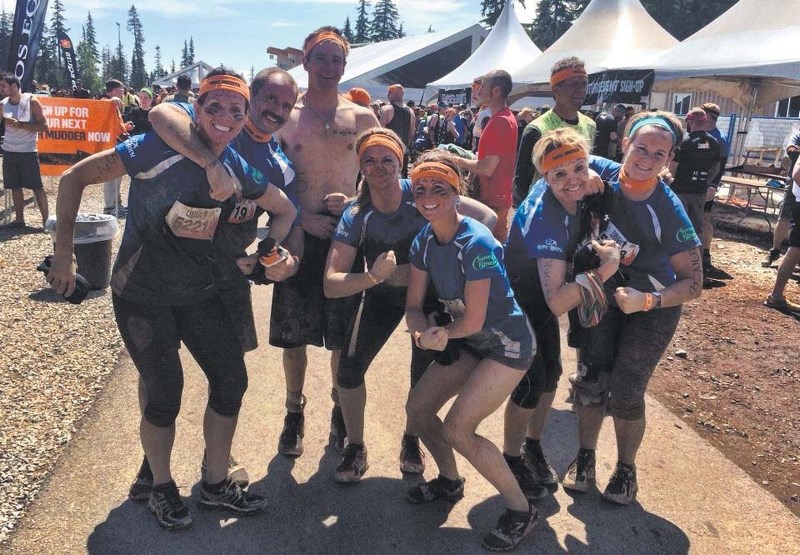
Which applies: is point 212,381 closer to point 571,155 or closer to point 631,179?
point 571,155

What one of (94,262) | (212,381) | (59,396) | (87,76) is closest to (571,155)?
(212,381)

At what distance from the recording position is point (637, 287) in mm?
2916

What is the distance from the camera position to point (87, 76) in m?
74.6

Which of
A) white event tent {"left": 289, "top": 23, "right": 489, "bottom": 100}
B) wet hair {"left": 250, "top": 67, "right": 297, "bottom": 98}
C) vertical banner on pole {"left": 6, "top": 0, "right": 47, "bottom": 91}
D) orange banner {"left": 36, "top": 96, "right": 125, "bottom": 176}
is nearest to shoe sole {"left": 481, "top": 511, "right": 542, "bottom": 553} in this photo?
wet hair {"left": 250, "top": 67, "right": 297, "bottom": 98}

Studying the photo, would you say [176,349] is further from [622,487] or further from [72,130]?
[72,130]

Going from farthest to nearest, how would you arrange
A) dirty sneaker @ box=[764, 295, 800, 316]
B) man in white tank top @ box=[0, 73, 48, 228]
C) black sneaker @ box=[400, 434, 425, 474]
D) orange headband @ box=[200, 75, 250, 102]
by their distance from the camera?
man in white tank top @ box=[0, 73, 48, 228] → dirty sneaker @ box=[764, 295, 800, 316] → black sneaker @ box=[400, 434, 425, 474] → orange headband @ box=[200, 75, 250, 102]

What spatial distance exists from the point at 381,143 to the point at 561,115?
83.8 inches

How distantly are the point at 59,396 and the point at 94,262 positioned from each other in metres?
2.44

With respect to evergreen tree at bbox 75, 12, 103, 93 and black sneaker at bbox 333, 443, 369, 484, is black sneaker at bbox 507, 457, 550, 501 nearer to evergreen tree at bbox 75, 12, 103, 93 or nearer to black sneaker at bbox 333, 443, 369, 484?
black sneaker at bbox 333, 443, 369, 484

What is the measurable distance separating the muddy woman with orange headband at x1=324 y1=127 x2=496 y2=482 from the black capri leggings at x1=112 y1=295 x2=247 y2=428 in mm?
571

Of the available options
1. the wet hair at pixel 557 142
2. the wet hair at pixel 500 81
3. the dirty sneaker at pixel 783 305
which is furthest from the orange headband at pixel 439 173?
the dirty sneaker at pixel 783 305

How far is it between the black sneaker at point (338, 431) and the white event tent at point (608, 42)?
518 inches

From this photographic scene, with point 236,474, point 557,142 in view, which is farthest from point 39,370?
point 557,142

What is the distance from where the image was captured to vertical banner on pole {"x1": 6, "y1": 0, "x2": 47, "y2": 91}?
10.9 meters
